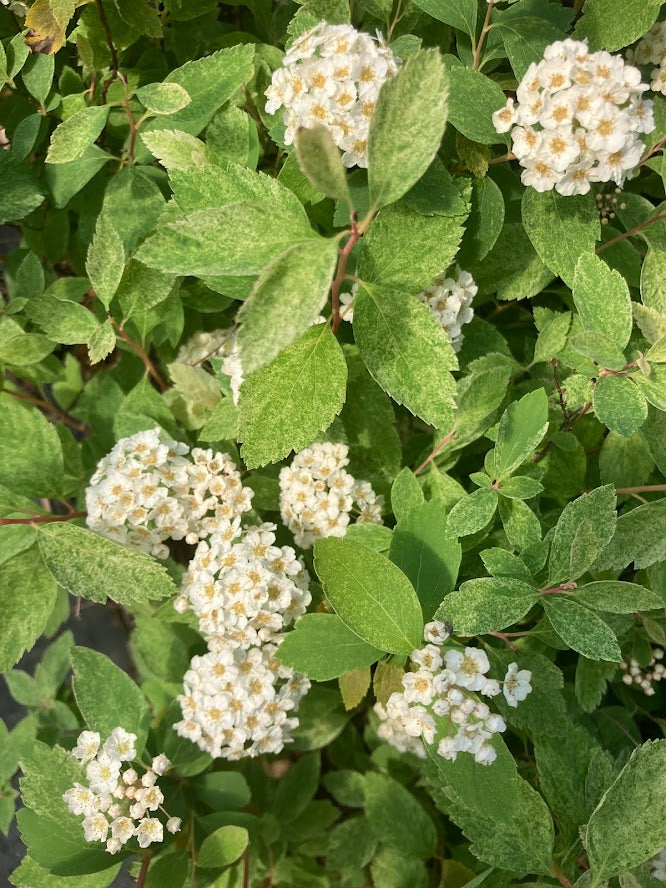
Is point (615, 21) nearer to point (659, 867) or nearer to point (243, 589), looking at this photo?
point (243, 589)

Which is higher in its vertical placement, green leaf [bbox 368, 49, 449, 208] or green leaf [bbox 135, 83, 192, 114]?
green leaf [bbox 368, 49, 449, 208]

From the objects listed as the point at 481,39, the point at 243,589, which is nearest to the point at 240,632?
the point at 243,589

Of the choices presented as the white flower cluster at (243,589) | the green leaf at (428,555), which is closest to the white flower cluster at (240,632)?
the white flower cluster at (243,589)

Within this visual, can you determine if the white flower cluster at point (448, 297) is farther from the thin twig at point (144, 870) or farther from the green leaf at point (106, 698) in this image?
the thin twig at point (144, 870)

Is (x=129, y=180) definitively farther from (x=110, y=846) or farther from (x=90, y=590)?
(x=110, y=846)

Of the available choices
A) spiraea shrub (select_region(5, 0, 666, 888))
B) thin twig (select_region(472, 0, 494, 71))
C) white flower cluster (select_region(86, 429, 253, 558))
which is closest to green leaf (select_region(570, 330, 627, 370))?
spiraea shrub (select_region(5, 0, 666, 888))

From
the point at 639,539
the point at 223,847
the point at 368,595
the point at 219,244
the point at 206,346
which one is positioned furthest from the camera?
the point at 206,346

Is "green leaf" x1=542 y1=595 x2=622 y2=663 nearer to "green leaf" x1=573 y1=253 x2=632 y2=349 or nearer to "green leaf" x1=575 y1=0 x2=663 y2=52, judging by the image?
"green leaf" x1=573 y1=253 x2=632 y2=349

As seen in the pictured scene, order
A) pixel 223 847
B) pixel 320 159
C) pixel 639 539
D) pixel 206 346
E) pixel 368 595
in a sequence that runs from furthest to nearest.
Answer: pixel 206 346, pixel 223 847, pixel 639 539, pixel 368 595, pixel 320 159
